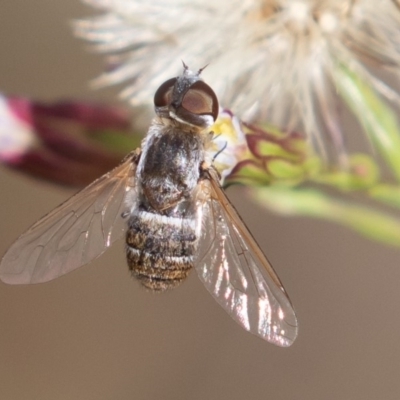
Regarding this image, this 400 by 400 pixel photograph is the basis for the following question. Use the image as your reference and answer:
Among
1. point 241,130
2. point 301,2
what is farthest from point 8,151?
point 301,2

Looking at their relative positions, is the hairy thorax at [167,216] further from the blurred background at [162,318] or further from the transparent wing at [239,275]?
Result: the blurred background at [162,318]

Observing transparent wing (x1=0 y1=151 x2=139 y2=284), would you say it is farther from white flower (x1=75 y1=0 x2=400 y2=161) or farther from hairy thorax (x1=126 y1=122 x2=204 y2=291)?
white flower (x1=75 y1=0 x2=400 y2=161)

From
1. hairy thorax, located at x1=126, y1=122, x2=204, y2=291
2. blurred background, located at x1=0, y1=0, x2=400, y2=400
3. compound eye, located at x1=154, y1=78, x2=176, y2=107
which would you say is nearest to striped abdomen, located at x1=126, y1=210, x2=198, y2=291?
hairy thorax, located at x1=126, y1=122, x2=204, y2=291

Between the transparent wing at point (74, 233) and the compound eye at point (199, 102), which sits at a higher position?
the compound eye at point (199, 102)

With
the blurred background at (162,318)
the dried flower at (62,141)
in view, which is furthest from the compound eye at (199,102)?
the blurred background at (162,318)

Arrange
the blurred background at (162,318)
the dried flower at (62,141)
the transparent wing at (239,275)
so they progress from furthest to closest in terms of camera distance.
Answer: the blurred background at (162,318)
the dried flower at (62,141)
the transparent wing at (239,275)

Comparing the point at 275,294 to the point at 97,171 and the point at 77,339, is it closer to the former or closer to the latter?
the point at 97,171
